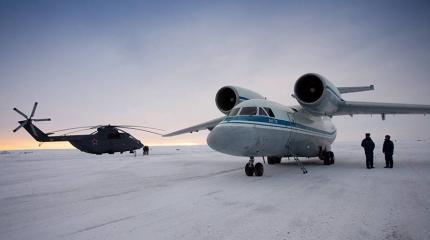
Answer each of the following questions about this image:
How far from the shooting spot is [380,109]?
13.5 metres

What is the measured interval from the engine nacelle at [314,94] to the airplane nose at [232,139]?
5294mm

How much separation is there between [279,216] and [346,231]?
3.50ft

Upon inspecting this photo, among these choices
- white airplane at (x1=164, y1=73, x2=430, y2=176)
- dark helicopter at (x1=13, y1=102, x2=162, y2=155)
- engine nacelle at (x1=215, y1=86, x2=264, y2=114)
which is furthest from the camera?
dark helicopter at (x1=13, y1=102, x2=162, y2=155)

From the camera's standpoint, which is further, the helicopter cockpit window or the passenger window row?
the helicopter cockpit window

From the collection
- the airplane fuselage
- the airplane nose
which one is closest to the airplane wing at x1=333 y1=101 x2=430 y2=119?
the airplane fuselage

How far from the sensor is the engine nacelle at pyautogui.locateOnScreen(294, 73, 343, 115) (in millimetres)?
12383

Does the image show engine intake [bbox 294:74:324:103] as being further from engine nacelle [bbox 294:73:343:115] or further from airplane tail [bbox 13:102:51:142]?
airplane tail [bbox 13:102:51:142]

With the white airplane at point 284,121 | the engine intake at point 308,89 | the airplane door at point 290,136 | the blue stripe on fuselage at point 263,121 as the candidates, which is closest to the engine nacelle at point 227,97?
the white airplane at point 284,121

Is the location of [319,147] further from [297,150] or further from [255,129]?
[255,129]

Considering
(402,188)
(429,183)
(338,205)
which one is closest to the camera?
(338,205)

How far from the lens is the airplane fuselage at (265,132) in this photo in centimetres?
823

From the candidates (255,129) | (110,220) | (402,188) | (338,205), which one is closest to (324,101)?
(255,129)

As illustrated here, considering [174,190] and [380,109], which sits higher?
[380,109]

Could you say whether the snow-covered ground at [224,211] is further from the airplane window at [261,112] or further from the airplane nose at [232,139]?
the airplane window at [261,112]
